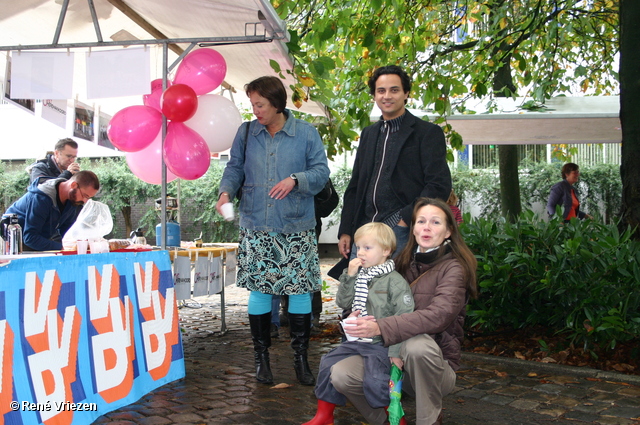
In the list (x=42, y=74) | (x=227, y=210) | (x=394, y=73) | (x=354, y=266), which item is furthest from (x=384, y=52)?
(x=354, y=266)

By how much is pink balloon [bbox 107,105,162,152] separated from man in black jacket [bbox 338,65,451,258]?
5.94 feet

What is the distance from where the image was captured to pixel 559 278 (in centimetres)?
451

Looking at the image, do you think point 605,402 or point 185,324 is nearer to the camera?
point 605,402

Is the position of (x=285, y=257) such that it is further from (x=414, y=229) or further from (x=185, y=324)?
(x=185, y=324)

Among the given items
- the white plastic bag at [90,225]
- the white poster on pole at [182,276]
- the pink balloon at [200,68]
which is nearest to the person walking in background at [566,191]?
the white poster on pole at [182,276]

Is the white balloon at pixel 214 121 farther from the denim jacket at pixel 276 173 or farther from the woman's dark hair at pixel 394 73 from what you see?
the woman's dark hair at pixel 394 73

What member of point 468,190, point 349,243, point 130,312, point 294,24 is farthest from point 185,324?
point 468,190

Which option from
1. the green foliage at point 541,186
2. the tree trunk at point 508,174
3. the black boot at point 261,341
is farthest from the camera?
the green foliage at point 541,186

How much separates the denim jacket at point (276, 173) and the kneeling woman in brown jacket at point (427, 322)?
3.22 ft

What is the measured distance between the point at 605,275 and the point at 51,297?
3.65 m

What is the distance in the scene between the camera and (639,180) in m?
4.92

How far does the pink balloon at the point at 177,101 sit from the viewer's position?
4.31 meters

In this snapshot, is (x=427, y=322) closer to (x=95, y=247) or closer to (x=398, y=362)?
(x=398, y=362)

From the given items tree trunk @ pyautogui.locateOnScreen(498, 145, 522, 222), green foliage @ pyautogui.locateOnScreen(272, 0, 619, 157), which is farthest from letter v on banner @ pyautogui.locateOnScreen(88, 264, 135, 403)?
tree trunk @ pyautogui.locateOnScreen(498, 145, 522, 222)
